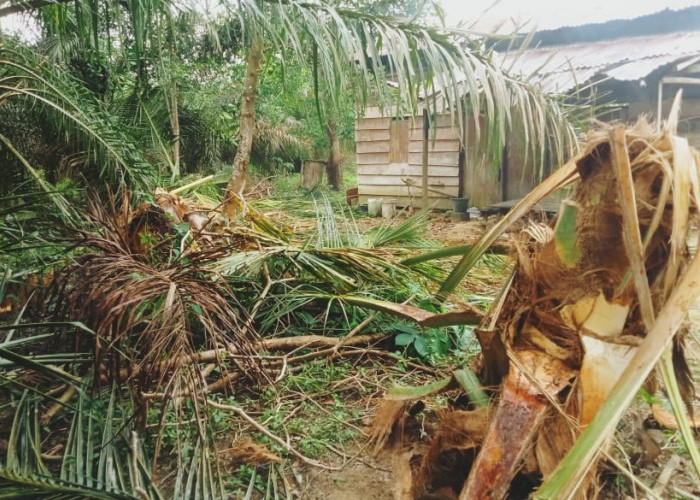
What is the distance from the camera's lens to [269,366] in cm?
214

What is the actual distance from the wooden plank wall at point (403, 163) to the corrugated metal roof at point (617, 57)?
190 cm

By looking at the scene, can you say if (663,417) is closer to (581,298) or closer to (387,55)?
(581,298)

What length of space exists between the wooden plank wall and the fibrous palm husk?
23.3ft

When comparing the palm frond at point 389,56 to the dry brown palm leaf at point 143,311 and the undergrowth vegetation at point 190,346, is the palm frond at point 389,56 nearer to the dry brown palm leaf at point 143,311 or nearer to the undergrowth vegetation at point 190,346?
the undergrowth vegetation at point 190,346

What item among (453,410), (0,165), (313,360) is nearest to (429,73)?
(313,360)

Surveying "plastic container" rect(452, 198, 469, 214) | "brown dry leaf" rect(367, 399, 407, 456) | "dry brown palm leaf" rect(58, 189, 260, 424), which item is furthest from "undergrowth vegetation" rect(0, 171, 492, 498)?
"plastic container" rect(452, 198, 469, 214)

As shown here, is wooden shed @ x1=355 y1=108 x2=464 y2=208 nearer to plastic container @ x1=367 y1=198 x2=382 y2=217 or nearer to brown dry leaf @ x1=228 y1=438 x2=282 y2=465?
plastic container @ x1=367 y1=198 x2=382 y2=217

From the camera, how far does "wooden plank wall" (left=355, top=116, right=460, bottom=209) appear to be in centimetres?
842

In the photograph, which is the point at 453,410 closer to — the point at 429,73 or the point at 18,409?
the point at 18,409

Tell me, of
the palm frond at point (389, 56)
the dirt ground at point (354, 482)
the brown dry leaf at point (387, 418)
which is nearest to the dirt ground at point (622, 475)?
the dirt ground at point (354, 482)

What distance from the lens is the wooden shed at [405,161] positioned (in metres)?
8.39

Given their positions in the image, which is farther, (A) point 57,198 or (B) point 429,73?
(B) point 429,73

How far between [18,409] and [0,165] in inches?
76.4

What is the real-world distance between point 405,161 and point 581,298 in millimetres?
8154
